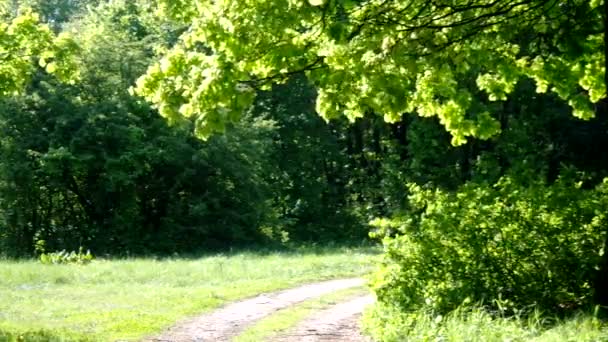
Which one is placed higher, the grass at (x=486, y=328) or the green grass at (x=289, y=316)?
the grass at (x=486, y=328)

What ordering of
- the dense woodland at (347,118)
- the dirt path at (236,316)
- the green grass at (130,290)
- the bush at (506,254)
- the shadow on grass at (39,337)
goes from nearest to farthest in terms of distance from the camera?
the dense woodland at (347,118) < the bush at (506,254) < the shadow on grass at (39,337) < the dirt path at (236,316) < the green grass at (130,290)

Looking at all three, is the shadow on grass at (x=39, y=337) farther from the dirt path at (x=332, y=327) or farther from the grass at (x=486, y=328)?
the grass at (x=486, y=328)

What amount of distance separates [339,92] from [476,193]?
118 inches

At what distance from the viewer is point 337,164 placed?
166 feet

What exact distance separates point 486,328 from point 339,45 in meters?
3.72

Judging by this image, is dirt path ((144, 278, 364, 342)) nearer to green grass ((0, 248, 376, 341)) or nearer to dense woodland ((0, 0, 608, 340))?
green grass ((0, 248, 376, 341))

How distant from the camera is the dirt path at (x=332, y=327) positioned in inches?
467

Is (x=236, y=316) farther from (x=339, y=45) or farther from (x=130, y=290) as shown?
(x=339, y=45)

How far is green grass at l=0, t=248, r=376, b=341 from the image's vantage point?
43.3 feet

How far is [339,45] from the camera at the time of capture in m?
9.26

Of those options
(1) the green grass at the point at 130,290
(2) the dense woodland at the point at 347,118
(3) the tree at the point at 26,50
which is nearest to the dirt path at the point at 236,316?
(1) the green grass at the point at 130,290

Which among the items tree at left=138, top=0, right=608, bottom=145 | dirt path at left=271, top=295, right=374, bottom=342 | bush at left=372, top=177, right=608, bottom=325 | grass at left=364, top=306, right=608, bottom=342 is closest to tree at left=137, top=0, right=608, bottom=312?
tree at left=138, top=0, right=608, bottom=145

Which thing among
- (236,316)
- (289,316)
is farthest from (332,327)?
(236,316)

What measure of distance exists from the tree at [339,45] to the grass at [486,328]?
8.87 ft
